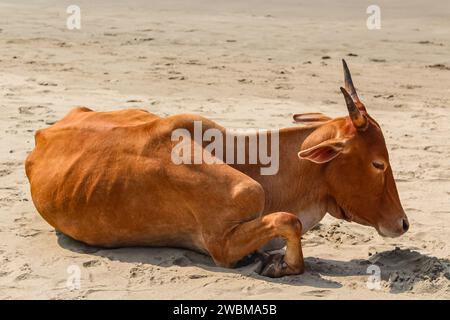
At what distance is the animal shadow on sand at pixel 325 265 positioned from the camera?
6574mm

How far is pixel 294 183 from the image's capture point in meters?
7.06

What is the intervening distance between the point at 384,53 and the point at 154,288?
10.1 m

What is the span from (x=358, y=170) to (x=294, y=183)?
0.43 m

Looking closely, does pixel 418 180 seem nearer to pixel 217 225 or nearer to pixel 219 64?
pixel 217 225

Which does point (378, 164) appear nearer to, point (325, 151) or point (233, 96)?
point (325, 151)

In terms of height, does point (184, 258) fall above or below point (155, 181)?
below

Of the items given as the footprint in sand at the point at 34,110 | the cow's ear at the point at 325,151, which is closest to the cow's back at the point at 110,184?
the cow's ear at the point at 325,151

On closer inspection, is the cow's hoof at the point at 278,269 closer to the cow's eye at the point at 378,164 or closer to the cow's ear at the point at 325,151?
the cow's ear at the point at 325,151

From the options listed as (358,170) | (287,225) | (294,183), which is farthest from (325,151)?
(287,225)

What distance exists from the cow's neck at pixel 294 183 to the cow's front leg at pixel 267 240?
38cm

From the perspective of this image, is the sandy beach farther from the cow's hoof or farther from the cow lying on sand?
the cow lying on sand

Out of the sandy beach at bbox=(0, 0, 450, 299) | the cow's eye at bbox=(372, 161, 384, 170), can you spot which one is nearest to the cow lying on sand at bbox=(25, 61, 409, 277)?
the cow's eye at bbox=(372, 161, 384, 170)

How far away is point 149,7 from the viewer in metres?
20.8

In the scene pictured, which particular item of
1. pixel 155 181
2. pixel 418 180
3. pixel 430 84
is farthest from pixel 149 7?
pixel 155 181
